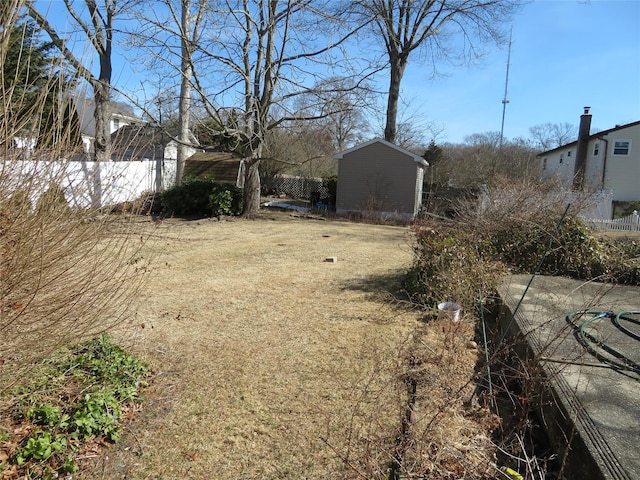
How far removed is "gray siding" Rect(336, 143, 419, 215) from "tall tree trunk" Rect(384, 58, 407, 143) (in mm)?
2371

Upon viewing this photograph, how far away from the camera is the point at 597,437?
2297 millimetres

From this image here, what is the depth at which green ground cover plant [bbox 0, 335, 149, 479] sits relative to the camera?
239 cm

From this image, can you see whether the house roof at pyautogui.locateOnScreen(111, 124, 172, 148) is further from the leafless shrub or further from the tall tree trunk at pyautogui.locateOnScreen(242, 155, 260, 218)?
the tall tree trunk at pyautogui.locateOnScreen(242, 155, 260, 218)

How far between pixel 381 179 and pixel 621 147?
1455cm

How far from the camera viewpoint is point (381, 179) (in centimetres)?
1861

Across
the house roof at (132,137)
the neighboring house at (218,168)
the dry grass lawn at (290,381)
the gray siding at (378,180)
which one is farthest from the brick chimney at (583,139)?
the house roof at (132,137)

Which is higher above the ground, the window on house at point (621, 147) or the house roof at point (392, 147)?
the window on house at point (621, 147)

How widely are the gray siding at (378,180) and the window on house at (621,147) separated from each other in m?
12.9

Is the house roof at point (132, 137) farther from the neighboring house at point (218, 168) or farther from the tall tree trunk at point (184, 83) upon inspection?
the neighboring house at point (218, 168)

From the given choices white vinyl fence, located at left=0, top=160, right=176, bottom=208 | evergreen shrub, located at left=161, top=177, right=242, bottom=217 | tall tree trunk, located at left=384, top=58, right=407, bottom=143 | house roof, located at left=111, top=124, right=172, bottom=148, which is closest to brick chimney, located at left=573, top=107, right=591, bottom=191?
tall tree trunk, located at left=384, top=58, right=407, bottom=143

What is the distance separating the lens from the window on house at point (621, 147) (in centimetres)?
2262

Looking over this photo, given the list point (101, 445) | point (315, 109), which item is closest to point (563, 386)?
point (101, 445)

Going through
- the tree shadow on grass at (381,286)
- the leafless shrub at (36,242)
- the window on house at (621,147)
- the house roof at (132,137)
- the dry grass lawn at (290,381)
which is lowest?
the dry grass lawn at (290,381)

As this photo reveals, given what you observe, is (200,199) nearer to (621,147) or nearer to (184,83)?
(184,83)
